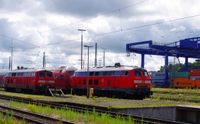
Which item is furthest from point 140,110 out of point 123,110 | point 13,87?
point 13,87

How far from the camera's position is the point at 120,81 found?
120 ft

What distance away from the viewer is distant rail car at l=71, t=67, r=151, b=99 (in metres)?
35.5

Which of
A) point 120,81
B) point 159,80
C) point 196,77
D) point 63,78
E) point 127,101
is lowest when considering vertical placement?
point 127,101

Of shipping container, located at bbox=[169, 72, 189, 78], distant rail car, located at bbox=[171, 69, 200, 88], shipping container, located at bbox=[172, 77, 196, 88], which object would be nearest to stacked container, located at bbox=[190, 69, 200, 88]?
distant rail car, located at bbox=[171, 69, 200, 88]

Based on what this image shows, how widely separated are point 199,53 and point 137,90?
39.8 m

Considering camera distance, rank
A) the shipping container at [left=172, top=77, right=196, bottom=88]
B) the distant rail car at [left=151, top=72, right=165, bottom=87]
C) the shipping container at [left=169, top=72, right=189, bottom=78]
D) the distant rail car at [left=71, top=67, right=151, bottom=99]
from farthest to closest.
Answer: the distant rail car at [left=151, top=72, right=165, bottom=87], the shipping container at [left=169, top=72, right=189, bottom=78], the shipping container at [left=172, top=77, right=196, bottom=88], the distant rail car at [left=71, top=67, right=151, bottom=99]

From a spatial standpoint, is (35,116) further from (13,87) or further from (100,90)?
(13,87)

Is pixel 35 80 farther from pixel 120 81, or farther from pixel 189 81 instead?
pixel 189 81

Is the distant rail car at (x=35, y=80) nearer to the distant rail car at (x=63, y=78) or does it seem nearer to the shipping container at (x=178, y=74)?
the distant rail car at (x=63, y=78)

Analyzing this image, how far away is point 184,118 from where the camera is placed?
72.2 feet

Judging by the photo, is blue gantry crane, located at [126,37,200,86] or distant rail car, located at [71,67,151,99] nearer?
distant rail car, located at [71,67,151,99]

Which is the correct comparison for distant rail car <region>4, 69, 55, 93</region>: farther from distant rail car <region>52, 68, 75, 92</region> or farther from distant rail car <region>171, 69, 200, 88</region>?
distant rail car <region>171, 69, 200, 88</region>

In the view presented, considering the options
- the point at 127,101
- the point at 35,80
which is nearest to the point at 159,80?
the point at 35,80

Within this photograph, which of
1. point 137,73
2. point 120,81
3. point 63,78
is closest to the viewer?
point 137,73
